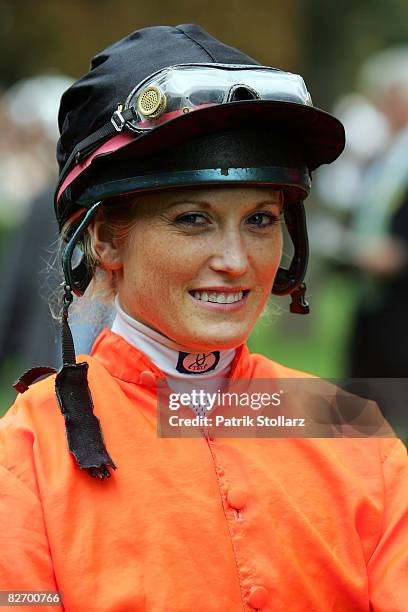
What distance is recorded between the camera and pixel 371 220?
957cm

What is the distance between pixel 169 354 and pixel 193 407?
0.17 metres

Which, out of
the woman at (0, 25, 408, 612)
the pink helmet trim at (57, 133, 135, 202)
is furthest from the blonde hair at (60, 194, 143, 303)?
the pink helmet trim at (57, 133, 135, 202)

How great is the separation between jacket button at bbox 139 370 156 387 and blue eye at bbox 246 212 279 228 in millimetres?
532

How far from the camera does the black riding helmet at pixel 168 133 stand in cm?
320

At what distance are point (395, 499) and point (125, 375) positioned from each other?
2.83ft

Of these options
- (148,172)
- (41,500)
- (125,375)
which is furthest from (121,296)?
(41,500)

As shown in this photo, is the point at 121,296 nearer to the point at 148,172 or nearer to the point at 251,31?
the point at 148,172

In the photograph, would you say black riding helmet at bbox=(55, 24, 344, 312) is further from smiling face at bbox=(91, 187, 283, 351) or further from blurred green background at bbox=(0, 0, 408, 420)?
blurred green background at bbox=(0, 0, 408, 420)

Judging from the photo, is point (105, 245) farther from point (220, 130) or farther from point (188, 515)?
point (188, 515)

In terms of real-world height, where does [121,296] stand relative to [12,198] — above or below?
below

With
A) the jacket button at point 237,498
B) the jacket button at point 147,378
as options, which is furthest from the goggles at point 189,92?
the jacket button at point 237,498

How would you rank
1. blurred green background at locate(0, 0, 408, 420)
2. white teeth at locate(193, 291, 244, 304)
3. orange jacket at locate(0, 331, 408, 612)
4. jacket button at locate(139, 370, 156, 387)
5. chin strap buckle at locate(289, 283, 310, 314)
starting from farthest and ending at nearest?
blurred green background at locate(0, 0, 408, 420)
chin strap buckle at locate(289, 283, 310, 314)
jacket button at locate(139, 370, 156, 387)
white teeth at locate(193, 291, 244, 304)
orange jacket at locate(0, 331, 408, 612)

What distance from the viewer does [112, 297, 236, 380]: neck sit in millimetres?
3502

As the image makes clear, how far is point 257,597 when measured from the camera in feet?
10.3
